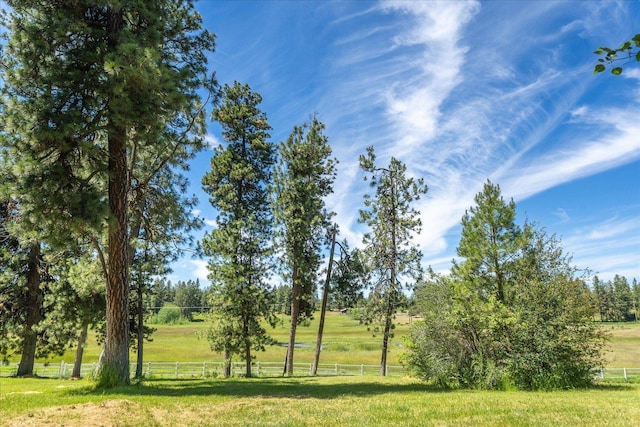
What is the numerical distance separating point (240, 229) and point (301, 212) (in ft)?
12.6

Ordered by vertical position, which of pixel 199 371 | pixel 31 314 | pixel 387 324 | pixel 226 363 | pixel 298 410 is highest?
pixel 387 324

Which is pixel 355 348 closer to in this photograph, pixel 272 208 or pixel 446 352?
pixel 272 208

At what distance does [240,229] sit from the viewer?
71.1ft

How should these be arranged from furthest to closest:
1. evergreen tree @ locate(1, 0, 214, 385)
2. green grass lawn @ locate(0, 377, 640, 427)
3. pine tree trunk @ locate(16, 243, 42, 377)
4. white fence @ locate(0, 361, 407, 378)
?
white fence @ locate(0, 361, 407, 378), pine tree trunk @ locate(16, 243, 42, 377), evergreen tree @ locate(1, 0, 214, 385), green grass lawn @ locate(0, 377, 640, 427)

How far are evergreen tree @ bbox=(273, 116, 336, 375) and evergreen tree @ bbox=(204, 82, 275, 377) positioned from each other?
141cm

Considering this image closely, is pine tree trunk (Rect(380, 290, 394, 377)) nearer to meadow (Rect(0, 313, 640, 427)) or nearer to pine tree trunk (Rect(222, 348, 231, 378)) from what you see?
pine tree trunk (Rect(222, 348, 231, 378))

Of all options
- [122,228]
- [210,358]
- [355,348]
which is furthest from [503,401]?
[355,348]

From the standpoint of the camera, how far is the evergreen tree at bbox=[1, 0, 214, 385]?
10.2 m

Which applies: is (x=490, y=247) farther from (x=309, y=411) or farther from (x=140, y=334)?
(x=140, y=334)

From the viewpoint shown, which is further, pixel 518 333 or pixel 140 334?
pixel 140 334

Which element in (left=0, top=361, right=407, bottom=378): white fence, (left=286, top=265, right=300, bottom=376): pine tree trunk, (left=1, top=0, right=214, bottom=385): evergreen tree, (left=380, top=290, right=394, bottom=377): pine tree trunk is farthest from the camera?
(left=0, top=361, right=407, bottom=378): white fence

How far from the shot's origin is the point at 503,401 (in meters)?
8.62

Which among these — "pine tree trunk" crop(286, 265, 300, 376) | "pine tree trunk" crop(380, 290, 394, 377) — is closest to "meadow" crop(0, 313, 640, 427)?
"pine tree trunk" crop(286, 265, 300, 376)

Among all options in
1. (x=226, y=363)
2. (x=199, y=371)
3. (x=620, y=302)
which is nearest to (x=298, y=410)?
(x=226, y=363)
